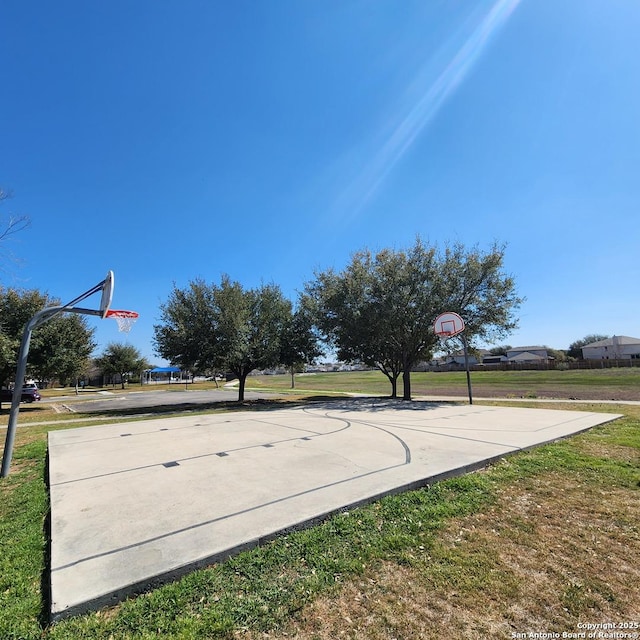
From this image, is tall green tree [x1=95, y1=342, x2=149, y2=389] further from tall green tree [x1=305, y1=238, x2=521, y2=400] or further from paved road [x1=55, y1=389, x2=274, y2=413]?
tall green tree [x1=305, y1=238, x2=521, y2=400]

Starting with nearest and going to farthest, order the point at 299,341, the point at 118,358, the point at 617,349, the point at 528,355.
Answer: the point at 299,341, the point at 118,358, the point at 617,349, the point at 528,355

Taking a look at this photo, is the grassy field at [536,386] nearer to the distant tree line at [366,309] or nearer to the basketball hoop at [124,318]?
the distant tree line at [366,309]

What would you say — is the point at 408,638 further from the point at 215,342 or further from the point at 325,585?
the point at 215,342

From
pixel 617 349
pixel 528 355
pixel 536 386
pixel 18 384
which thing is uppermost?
pixel 617 349

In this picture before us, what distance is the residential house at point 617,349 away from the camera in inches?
2852

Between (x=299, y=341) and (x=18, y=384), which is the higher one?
(x=299, y=341)

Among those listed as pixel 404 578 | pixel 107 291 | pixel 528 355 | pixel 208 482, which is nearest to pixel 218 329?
pixel 107 291

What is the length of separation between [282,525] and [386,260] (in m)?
16.2

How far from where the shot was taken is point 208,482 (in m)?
4.84

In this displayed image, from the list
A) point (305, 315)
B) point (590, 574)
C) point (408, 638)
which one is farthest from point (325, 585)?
point (305, 315)

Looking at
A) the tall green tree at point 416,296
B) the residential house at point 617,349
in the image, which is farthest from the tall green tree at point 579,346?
the tall green tree at point 416,296

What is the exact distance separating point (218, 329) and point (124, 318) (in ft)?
34.2

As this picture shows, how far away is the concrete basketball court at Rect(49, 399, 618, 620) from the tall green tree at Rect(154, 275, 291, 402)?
8.42 meters

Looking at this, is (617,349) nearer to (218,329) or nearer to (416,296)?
(416,296)
